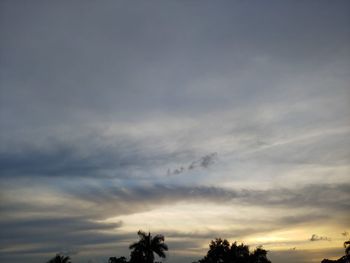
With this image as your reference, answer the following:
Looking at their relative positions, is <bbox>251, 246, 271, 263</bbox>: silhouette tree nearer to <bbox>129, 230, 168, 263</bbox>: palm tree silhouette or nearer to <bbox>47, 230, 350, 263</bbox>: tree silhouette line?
<bbox>47, 230, 350, 263</bbox>: tree silhouette line

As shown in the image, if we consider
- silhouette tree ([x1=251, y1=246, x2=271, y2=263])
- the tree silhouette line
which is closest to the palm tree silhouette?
the tree silhouette line

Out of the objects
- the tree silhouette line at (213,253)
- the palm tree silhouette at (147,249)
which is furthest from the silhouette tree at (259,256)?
the palm tree silhouette at (147,249)

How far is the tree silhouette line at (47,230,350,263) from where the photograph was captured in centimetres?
7181

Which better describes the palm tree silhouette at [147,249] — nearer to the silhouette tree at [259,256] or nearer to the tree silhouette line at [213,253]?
the tree silhouette line at [213,253]

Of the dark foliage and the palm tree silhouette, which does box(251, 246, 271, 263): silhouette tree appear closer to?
the dark foliage

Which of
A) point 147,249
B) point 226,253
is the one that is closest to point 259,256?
point 226,253

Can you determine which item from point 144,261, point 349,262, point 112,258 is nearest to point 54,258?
point 112,258

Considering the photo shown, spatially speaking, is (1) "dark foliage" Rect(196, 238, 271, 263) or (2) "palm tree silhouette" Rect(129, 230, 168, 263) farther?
(1) "dark foliage" Rect(196, 238, 271, 263)

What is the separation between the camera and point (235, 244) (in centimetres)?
9150

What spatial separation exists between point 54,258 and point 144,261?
26607 mm

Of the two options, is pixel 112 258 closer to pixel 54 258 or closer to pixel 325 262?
pixel 54 258

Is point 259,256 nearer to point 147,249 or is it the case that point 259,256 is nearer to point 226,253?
point 226,253

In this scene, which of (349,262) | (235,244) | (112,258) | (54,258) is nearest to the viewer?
(349,262)

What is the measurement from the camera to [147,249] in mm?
71812
